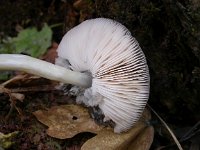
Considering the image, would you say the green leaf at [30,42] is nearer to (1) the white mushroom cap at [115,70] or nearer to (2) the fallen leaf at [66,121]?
(2) the fallen leaf at [66,121]

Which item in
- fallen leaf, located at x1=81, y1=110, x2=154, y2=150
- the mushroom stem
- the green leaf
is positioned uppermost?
the mushroom stem

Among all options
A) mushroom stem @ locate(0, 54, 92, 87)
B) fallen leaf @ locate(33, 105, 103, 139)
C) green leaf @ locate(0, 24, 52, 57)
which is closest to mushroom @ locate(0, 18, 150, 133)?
mushroom stem @ locate(0, 54, 92, 87)

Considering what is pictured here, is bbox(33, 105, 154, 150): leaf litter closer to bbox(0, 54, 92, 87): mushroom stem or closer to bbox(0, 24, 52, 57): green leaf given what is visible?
bbox(0, 54, 92, 87): mushroom stem

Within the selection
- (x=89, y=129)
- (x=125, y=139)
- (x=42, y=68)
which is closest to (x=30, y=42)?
(x=42, y=68)

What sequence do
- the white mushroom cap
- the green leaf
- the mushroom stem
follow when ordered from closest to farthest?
1. the white mushroom cap
2. the mushroom stem
3. the green leaf

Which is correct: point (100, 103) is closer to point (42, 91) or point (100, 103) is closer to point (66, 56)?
point (66, 56)

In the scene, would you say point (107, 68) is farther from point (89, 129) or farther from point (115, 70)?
point (89, 129)

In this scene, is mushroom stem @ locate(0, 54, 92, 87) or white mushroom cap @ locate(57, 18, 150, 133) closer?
white mushroom cap @ locate(57, 18, 150, 133)
